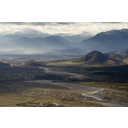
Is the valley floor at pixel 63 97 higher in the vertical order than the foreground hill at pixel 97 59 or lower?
lower

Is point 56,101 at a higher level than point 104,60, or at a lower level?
lower

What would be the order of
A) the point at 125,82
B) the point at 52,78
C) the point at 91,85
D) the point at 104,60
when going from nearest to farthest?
the point at 91,85
the point at 125,82
the point at 52,78
the point at 104,60

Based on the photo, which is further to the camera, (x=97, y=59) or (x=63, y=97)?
(x=97, y=59)

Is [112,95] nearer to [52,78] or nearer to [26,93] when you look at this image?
[26,93]

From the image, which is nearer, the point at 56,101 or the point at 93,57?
the point at 56,101

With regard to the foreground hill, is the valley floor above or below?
below

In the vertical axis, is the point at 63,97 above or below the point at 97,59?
below

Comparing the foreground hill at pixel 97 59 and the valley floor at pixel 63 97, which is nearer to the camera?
the valley floor at pixel 63 97

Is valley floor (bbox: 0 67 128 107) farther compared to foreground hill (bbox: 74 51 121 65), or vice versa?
foreground hill (bbox: 74 51 121 65)

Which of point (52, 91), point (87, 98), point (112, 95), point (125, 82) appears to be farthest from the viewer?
point (125, 82)

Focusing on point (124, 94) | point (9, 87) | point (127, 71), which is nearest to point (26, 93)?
point (9, 87)
